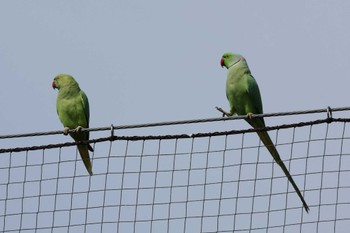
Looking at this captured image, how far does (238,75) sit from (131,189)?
167cm

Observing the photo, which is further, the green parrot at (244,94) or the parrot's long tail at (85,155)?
the parrot's long tail at (85,155)

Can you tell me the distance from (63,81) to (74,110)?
0.33 m

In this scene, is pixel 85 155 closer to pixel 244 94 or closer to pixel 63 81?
pixel 63 81

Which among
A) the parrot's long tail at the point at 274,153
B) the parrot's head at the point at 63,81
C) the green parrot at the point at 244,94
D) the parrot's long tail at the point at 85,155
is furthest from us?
the parrot's head at the point at 63,81

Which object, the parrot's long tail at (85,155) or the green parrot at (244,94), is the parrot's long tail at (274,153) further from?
the parrot's long tail at (85,155)

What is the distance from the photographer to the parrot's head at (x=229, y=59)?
5.61m

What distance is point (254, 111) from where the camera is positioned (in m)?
5.36

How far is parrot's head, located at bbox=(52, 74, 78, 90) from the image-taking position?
19.1 feet

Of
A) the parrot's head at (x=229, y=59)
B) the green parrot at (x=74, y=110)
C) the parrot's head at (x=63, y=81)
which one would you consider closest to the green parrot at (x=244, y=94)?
the parrot's head at (x=229, y=59)

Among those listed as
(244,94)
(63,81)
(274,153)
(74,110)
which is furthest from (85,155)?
(274,153)

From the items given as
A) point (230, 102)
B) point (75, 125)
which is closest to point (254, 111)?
point (230, 102)

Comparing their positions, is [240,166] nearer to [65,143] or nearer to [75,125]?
[65,143]

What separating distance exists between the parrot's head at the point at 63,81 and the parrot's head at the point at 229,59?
104 cm

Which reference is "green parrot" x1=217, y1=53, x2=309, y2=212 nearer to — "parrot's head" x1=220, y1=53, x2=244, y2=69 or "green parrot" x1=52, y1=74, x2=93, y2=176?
"parrot's head" x1=220, y1=53, x2=244, y2=69
